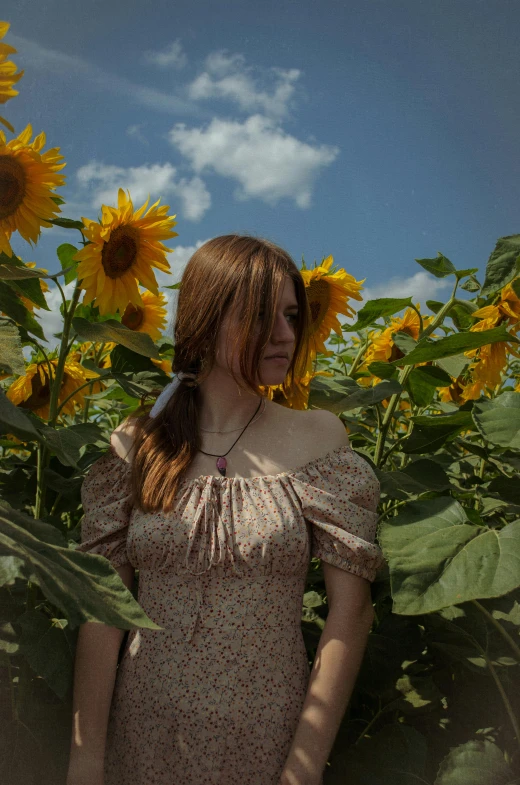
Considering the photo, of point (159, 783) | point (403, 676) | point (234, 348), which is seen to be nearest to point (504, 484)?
point (403, 676)

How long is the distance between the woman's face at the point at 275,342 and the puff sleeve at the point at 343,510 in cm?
21

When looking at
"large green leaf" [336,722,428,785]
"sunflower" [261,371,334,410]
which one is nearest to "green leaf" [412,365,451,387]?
"sunflower" [261,371,334,410]

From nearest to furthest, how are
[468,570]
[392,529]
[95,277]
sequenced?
[468,570] < [392,529] < [95,277]

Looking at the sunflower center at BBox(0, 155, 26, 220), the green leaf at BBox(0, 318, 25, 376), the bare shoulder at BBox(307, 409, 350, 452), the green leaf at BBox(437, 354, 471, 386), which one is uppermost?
the sunflower center at BBox(0, 155, 26, 220)

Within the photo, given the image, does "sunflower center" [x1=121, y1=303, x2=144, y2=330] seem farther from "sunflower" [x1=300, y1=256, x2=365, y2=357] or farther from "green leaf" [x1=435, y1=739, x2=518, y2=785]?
"green leaf" [x1=435, y1=739, x2=518, y2=785]

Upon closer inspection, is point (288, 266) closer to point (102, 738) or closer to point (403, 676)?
point (403, 676)

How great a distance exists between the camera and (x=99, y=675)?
1.58 metres

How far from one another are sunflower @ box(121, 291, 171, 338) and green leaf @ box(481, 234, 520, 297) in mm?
1078

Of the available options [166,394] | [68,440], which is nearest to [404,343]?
[166,394]

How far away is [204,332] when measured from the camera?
5.66 ft

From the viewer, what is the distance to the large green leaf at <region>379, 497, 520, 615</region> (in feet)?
3.83

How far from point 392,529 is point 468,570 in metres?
0.17

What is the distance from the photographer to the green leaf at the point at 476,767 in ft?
3.92

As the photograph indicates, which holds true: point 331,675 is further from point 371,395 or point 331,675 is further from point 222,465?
point 371,395
